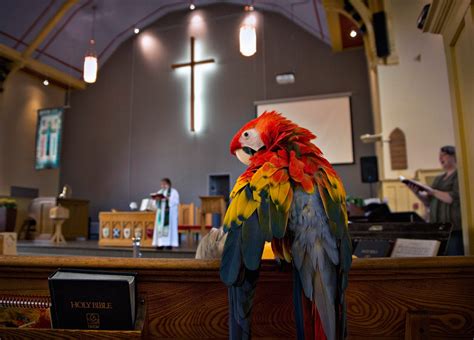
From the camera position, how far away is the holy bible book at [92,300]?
0.84 meters

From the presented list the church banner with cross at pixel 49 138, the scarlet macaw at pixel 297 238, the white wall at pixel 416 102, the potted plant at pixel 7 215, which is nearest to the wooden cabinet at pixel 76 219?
the potted plant at pixel 7 215

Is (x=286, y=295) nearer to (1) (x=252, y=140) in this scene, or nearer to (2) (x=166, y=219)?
(1) (x=252, y=140)

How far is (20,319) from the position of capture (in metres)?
0.98

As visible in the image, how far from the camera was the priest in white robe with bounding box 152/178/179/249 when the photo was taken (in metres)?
6.22

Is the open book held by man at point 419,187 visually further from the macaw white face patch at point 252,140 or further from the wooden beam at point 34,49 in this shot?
the wooden beam at point 34,49

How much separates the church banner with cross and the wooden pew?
30.5ft

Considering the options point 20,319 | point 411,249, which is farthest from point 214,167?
point 20,319

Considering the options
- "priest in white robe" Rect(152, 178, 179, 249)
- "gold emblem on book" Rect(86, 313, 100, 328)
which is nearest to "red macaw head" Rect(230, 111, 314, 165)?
"gold emblem on book" Rect(86, 313, 100, 328)

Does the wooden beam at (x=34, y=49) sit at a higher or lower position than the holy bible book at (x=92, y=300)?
higher

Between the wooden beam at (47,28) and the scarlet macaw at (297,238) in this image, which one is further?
the wooden beam at (47,28)

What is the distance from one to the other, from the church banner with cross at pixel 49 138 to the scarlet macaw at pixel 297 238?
968 centimetres

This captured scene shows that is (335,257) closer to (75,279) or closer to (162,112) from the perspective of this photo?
(75,279)

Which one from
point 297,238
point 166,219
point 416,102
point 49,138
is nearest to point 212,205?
point 166,219

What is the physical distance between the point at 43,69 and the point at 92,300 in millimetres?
10133
